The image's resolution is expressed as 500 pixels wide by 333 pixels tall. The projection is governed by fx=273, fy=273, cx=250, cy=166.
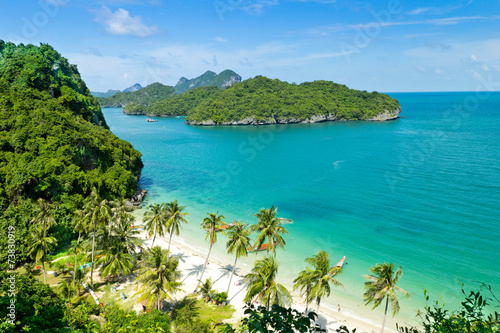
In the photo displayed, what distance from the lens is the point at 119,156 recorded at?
66.6 m

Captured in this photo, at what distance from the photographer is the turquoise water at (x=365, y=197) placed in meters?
43.4

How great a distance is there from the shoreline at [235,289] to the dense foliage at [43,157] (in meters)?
16.5

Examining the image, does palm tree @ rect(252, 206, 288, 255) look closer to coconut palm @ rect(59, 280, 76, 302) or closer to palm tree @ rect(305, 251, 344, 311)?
palm tree @ rect(305, 251, 344, 311)

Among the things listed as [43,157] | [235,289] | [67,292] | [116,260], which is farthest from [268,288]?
[43,157]

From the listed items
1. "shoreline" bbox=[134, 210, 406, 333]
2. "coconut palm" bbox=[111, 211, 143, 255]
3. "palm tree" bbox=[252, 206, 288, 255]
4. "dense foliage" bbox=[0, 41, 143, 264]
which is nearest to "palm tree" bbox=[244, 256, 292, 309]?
"palm tree" bbox=[252, 206, 288, 255]

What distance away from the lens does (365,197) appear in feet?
227

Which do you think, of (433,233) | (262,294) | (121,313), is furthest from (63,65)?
(433,233)

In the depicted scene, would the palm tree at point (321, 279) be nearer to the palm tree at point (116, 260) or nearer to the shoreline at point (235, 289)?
the shoreline at point (235, 289)

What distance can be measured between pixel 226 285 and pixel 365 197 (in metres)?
46.0

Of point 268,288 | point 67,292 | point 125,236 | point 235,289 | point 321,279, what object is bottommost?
point 235,289

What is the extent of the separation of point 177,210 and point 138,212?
29060 mm

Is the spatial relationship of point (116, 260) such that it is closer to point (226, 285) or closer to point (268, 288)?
point (226, 285)

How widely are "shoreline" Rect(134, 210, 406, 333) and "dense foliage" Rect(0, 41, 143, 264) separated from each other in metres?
16.5

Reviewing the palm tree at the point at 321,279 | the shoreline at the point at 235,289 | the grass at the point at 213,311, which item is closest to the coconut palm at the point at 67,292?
the shoreline at the point at 235,289
